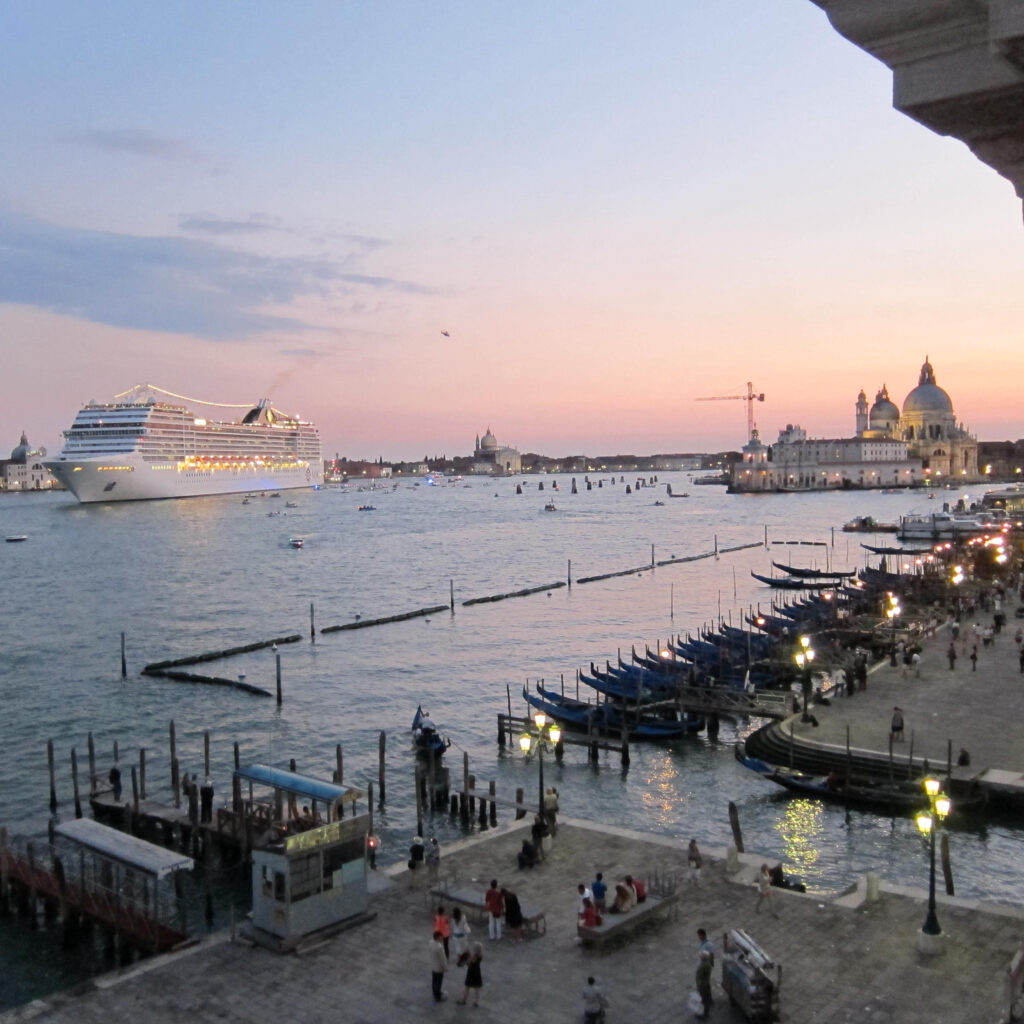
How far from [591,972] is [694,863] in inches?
128

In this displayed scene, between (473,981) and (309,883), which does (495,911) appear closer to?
(473,981)

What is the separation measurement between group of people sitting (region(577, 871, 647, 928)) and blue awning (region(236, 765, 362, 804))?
3.95 meters

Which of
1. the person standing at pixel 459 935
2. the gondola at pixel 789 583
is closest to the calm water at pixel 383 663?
the gondola at pixel 789 583

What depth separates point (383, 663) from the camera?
120 feet

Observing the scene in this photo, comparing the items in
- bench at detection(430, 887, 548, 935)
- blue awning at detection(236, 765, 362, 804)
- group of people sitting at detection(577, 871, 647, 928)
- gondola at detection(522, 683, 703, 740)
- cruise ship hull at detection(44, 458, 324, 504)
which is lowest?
gondola at detection(522, 683, 703, 740)

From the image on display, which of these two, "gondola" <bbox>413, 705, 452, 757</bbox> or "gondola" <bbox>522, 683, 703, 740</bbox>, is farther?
"gondola" <bbox>522, 683, 703, 740</bbox>

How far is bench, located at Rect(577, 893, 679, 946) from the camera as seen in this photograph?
1160 cm

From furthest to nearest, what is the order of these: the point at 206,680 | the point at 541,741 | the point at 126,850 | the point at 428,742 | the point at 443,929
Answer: the point at 206,680
the point at 428,742
the point at 541,741
the point at 126,850
the point at 443,929

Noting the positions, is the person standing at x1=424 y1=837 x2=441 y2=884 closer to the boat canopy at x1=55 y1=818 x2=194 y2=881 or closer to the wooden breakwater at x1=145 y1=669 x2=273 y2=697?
the boat canopy at x1=55 y1=818 x2=194 y2=881

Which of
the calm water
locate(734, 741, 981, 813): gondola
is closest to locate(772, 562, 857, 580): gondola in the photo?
the calm water

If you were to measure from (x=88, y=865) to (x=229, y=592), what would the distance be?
136 feet

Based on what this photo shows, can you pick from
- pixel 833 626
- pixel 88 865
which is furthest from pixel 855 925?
pixel 833 626

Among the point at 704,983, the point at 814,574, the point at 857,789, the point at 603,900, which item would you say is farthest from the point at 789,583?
the point at 704,983

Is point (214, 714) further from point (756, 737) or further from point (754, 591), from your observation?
point (754, 591)
